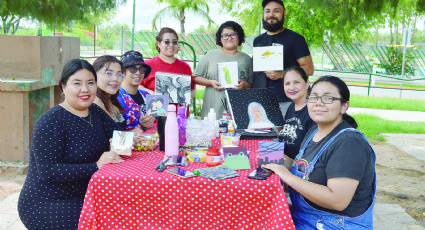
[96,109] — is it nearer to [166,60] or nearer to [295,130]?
[295,130]

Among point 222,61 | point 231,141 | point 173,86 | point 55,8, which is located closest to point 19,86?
point 55,8

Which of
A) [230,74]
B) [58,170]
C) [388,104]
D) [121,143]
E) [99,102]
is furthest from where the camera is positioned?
[388,104]

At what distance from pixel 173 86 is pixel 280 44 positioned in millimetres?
1244

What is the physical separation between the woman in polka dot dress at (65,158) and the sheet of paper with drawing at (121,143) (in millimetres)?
45

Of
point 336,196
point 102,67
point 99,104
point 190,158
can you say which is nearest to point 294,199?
point 336,196

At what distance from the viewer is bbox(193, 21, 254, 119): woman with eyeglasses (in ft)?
13.5

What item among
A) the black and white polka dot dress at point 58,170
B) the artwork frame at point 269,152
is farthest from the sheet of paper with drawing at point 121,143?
the artwork frame at point 269,152

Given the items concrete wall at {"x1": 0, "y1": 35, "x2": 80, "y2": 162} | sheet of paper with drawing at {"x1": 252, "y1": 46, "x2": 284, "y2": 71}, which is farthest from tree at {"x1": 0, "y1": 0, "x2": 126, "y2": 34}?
sheet of paper with drawing at {"x1": 252, "y1": 46, "x2": 284, "y2": 71}

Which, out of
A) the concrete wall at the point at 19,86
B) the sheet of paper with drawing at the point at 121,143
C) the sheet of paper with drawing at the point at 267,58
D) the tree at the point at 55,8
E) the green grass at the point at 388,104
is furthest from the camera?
the green grass at the point at 388,104

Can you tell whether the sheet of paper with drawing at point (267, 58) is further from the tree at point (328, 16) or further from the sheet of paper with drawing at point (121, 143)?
the sheet of paper with drawing at point (121, 143)

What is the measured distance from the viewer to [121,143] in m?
2.38

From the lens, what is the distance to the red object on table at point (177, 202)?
2.01 m

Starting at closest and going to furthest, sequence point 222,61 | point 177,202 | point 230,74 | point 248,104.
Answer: point 177,202 < point 248,104 < point 230,74 < point 222,61

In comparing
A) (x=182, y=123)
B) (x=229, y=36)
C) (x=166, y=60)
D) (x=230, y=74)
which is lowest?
(x=182, y=123)
